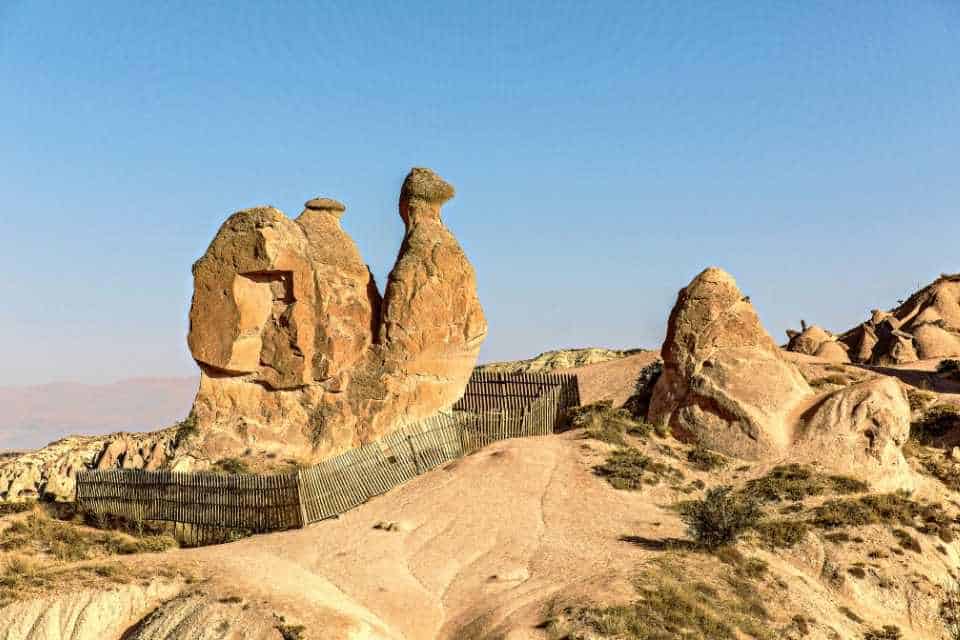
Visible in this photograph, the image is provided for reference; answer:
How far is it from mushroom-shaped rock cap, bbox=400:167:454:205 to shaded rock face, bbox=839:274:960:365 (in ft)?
73.0

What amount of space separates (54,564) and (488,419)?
1112cm

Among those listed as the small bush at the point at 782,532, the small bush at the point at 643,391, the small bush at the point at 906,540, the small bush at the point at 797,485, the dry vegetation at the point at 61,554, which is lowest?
the small bush at the point at 906,540

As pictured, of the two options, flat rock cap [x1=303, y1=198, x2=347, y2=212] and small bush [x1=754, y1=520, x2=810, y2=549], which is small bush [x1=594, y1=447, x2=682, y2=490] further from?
flat rock cap [x1=303, y1=198, x2=347, y2=212]

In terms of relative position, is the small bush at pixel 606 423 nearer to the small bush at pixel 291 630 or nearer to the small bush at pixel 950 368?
the small bush at pixel 291 630

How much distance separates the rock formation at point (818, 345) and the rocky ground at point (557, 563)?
842 inches

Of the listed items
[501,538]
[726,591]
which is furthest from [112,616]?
[726,591]

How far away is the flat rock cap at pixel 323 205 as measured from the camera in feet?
92.2

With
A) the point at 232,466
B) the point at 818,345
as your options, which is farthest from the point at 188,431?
the point at 818,345

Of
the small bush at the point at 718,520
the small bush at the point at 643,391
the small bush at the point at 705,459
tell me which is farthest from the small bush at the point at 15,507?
the small bush at the point at 705,459

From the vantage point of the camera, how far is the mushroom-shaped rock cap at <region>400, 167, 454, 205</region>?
27953 mm

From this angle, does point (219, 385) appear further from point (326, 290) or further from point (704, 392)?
point (704, 392)

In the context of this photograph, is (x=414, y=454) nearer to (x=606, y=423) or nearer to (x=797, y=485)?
(x=606, y=423)

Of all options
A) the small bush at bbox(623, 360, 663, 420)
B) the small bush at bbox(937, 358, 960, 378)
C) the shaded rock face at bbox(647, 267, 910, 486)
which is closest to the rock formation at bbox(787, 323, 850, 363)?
the small bush at bbox(937, 358, 960, 378)

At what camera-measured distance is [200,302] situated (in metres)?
25.8
